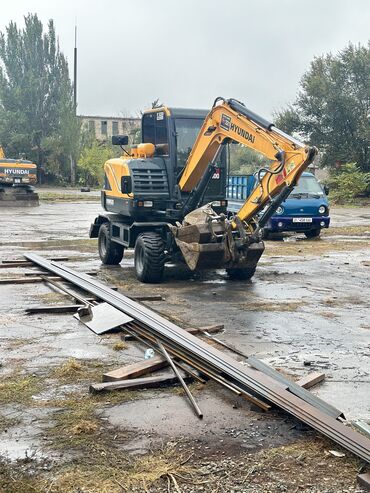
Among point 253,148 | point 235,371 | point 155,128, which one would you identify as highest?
point 155,128

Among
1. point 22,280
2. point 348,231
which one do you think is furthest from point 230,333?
point 348,231

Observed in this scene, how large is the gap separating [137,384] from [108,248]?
8.17 metres

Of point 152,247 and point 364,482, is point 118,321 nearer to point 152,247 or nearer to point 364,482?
point 152,247

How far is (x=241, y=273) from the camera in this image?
481 inches

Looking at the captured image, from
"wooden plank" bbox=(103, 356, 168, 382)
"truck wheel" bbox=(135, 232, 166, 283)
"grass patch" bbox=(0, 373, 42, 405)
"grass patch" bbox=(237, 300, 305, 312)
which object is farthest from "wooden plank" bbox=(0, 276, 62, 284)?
"wooden plank" bbox=(103, 356, 168, 382)

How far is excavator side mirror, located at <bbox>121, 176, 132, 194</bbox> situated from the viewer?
12524 millimetres

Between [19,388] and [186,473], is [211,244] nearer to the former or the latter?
[19,388]

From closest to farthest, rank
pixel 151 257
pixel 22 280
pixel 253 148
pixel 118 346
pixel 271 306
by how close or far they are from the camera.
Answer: pixel 118 346 < pixel 271 306 < pixel 253 148 < pixel 151 257 < pixel 22 280

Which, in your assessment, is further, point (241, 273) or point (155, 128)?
point (155, 128)

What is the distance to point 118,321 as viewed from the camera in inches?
332

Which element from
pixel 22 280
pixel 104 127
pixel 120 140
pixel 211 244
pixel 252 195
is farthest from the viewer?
pixel 104 127

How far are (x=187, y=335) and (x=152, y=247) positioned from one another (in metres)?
4.36

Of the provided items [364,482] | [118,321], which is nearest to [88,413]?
[364,482]

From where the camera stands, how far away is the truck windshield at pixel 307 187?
2031cm
